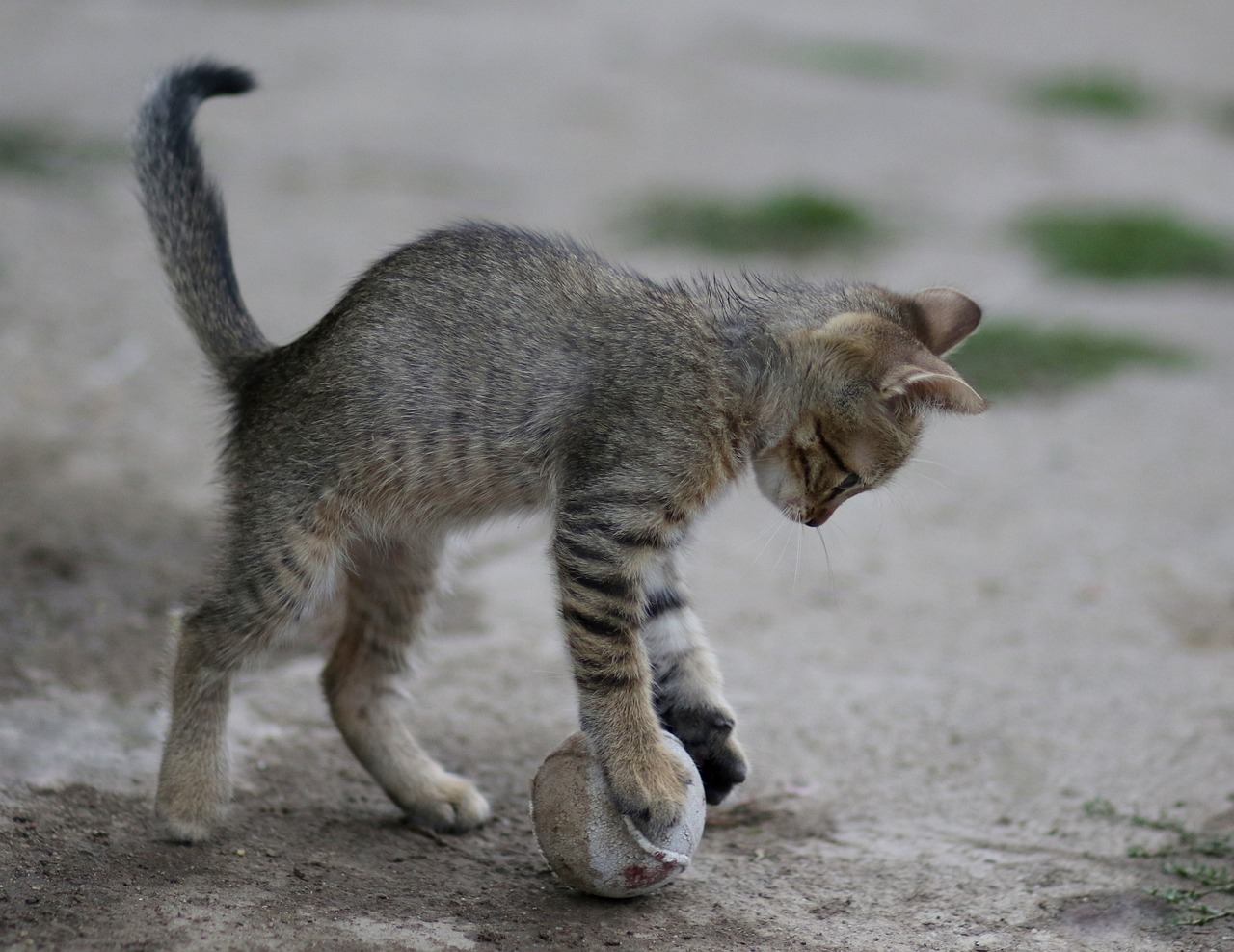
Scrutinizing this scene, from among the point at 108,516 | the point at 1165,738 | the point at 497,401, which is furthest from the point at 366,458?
the point at 1165,738

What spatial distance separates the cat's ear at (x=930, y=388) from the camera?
346cm

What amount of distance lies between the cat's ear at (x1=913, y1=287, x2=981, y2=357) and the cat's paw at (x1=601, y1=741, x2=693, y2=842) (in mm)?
1372

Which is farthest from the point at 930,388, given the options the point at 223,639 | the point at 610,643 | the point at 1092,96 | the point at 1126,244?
the point at 1092,96

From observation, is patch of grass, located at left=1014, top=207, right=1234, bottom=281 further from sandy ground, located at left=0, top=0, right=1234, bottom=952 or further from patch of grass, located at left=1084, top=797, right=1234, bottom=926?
patch of grass, located at left=1084, top=797, right=1234, bottom=926

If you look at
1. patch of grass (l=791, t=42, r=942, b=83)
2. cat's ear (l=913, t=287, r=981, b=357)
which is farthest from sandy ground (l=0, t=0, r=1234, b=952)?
patch of grass (l=791, t=42, r=942, b=83)

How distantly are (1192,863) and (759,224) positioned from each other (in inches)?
254

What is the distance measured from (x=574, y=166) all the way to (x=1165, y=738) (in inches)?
279

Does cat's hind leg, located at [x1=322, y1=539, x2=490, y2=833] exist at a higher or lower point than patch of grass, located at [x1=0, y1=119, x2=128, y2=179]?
lower

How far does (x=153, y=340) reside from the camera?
720 centimetres

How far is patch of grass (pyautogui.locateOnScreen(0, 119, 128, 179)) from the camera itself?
9.27 metres

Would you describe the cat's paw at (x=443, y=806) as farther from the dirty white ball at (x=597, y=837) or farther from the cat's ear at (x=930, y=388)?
the cat's ear at (x=930, y=388)

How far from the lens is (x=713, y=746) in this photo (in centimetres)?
389

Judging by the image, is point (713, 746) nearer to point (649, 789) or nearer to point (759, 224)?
point (649, 789)

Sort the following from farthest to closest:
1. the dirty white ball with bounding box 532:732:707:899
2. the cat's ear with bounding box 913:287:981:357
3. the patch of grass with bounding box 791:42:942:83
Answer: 1. the patch of grass with bounding box 791:42:942:83
2. the cat's ear with bounding box 913:287:981:357
3. the dirty white ball with bounding box 532:732:707:899
